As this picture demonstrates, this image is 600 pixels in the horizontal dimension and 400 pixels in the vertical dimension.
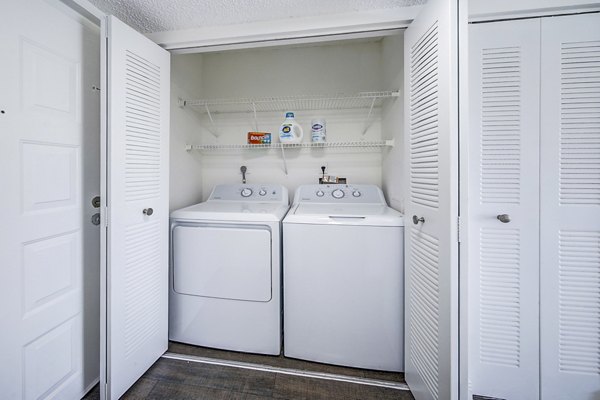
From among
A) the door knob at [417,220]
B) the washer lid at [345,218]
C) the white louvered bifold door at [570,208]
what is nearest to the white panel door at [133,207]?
the washer lid at [345,218]

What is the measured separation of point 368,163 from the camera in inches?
93.4

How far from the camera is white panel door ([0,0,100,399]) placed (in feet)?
3.34

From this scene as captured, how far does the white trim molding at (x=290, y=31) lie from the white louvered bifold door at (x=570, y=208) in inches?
30.7

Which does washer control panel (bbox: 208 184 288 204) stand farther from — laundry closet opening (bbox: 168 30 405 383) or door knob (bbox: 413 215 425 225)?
door knob (bbox: 413 215 425 225)

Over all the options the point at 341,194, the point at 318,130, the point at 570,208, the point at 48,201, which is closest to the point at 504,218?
the point at 570,208

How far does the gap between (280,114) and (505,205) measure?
1.94 metres

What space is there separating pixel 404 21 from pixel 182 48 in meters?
1.47

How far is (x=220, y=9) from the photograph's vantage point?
145cm

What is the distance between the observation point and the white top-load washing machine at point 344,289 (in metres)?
1.55

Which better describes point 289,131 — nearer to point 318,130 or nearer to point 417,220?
point 318,130

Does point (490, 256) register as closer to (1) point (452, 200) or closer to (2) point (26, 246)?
(1) point (452, 200)

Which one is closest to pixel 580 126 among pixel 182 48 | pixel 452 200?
pixel 452 200

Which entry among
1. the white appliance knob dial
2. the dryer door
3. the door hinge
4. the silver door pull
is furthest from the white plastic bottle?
the silver door pull

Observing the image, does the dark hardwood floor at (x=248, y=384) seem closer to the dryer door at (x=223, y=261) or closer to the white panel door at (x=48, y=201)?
the white panel door at (x=48, y=201)
